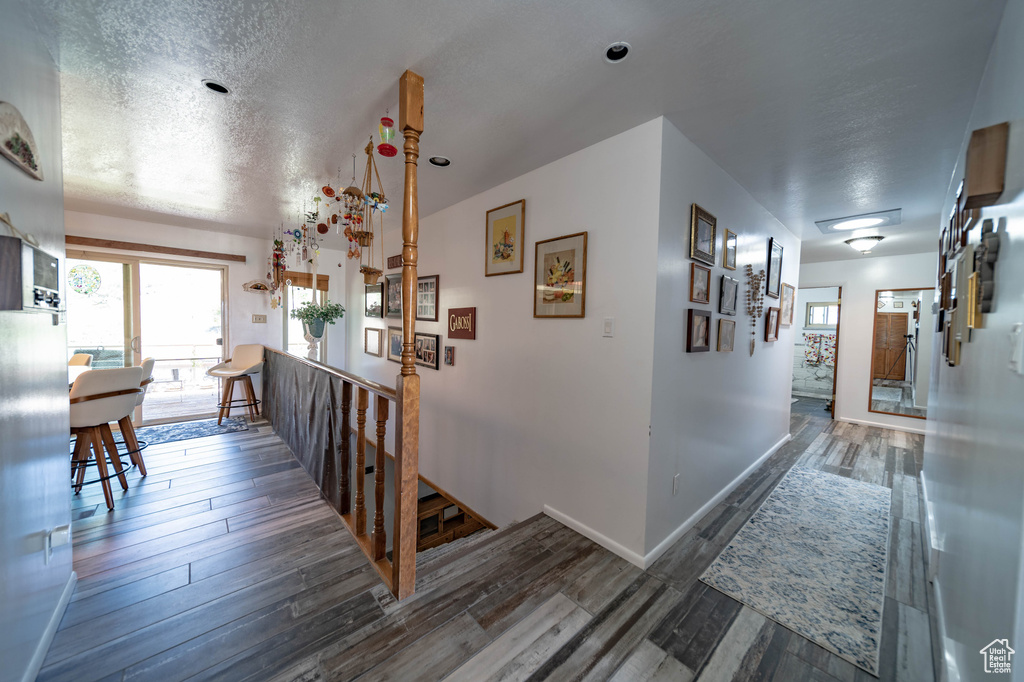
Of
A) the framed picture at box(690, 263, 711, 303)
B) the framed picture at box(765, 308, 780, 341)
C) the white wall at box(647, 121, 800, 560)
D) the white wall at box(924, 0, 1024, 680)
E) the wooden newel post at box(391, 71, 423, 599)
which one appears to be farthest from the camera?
the framed picture at box(765, 308, 780, 341)

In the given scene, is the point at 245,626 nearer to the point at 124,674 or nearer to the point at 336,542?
the point at 124,674

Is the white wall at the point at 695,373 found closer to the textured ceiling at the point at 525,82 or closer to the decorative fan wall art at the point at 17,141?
the textured ceiling at the point at 525,82

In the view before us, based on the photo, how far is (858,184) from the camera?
8.98 ft

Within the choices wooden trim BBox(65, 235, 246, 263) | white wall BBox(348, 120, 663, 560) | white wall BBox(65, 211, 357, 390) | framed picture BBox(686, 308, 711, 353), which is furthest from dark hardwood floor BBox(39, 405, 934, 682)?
wooden trim BBox(65, 235, 246, 263)

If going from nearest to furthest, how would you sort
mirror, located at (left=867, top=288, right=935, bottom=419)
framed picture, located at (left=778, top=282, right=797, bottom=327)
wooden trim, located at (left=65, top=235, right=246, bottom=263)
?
framed picture, located at (left=778, top=282, right=797, bottom=327) < wooden trim, located at (left=65, top=235, right=246, bottom=263) < mirror, located at (left=867, top=288, right=935, bottom=419)

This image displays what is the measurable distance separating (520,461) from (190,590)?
1.98 meters

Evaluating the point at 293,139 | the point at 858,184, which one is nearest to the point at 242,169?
the point at 293,139

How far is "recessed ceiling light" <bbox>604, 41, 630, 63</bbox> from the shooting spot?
58.2 inches

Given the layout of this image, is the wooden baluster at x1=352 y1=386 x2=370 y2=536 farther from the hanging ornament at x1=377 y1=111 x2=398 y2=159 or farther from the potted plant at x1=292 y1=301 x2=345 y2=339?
the potted plant at x1=292 y1=301 x2=345 y2=339

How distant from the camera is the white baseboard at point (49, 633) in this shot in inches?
50.4

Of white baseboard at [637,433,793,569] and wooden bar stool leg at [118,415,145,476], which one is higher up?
wooden bar stool leg at [118,415,145,476]

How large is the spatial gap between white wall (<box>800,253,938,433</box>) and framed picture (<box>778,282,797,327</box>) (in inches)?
91.1

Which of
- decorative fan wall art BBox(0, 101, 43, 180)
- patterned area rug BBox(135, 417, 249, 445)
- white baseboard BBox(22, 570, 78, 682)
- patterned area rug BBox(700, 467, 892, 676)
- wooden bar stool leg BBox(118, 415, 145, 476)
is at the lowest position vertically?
patterned area rug BBox(700, 467, 892, 676)

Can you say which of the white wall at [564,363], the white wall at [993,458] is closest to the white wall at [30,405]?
the white wall at [564,363]
